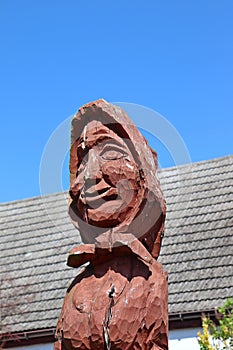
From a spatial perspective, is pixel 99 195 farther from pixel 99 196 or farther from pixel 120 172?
pixel 120 172

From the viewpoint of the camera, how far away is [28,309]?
43.1 feet

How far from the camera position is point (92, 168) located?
164 inches

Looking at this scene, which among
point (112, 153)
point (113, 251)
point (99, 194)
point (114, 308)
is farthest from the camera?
point (112, 153)

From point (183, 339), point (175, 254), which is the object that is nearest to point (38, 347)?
point (183, 339)

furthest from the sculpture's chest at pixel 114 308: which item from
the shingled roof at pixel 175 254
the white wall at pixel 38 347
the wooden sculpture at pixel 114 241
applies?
the white wall at pixel 38 347

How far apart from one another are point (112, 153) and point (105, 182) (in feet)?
0.60

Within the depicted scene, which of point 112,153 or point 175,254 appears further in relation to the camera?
point 175,254

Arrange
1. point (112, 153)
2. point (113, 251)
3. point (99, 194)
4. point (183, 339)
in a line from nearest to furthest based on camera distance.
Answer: point (113, 251)
point (99, 194)
point (112, 153)
point (183, 339)

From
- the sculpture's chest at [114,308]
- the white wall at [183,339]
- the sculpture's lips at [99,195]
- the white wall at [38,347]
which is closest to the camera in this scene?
the sculpture's chest at [114,308]

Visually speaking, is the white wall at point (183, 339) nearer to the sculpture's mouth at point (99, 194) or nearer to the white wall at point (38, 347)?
the white wall at point (38, 347)

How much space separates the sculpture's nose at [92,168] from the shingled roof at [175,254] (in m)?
6.91

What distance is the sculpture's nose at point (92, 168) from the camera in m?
4.12

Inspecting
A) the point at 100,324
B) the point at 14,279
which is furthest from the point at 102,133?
the point at 14,279

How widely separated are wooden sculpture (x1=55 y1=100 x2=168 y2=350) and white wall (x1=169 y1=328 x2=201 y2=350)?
25.1ft
